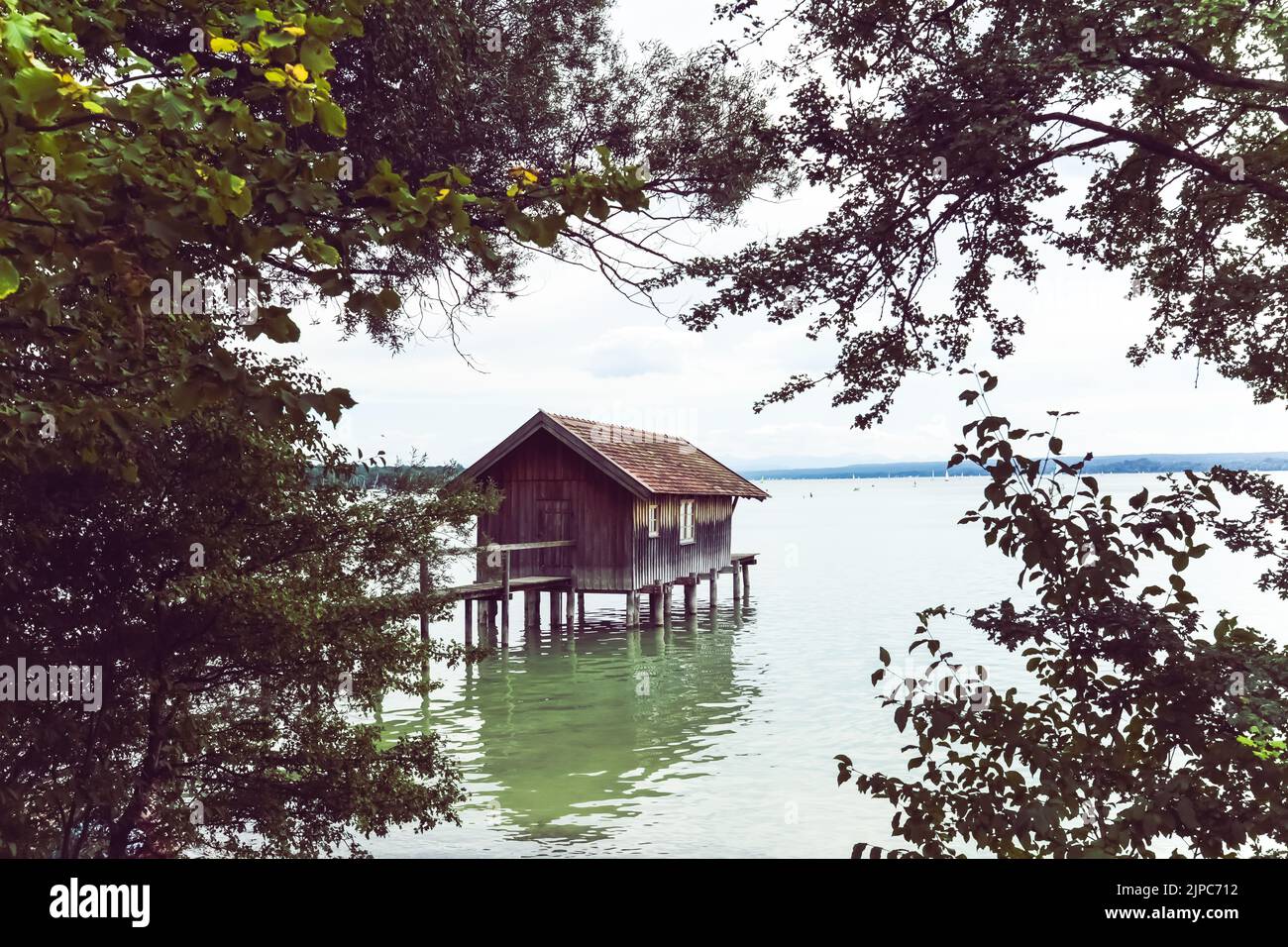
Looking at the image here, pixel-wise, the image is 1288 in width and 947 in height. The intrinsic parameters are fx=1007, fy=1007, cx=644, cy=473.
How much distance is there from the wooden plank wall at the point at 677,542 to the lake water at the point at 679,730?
7.61ft

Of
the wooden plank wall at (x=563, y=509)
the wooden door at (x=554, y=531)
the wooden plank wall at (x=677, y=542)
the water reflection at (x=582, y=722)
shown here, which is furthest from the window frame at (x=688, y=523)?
the wooden door at (x=554, y=531)

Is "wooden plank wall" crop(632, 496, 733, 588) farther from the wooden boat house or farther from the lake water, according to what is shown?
the lake water

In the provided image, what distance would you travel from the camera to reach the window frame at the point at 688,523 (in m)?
36.9

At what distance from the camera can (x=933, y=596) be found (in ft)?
184

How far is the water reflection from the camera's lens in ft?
52.6

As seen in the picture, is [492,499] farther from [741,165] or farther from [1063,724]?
[1063,724]

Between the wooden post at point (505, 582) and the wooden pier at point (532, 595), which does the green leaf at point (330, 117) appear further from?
the wooden post at point (505, 582)

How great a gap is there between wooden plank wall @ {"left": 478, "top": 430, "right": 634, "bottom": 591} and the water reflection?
2.83m

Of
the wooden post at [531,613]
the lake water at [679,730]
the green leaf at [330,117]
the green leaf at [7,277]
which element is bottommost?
the lake water at [679,730]

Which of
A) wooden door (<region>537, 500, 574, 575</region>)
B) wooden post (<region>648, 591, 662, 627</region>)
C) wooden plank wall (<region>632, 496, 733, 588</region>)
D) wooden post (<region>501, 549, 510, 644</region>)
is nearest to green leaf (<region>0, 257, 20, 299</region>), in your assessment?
wooden post (<region>501, 549, 510, 644</region>)

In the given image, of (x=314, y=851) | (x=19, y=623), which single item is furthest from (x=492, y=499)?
(x=19, y=623)

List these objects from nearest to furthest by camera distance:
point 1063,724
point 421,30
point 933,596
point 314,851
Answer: point 1063,724
point 314,851
point 421,30
point 933,596
